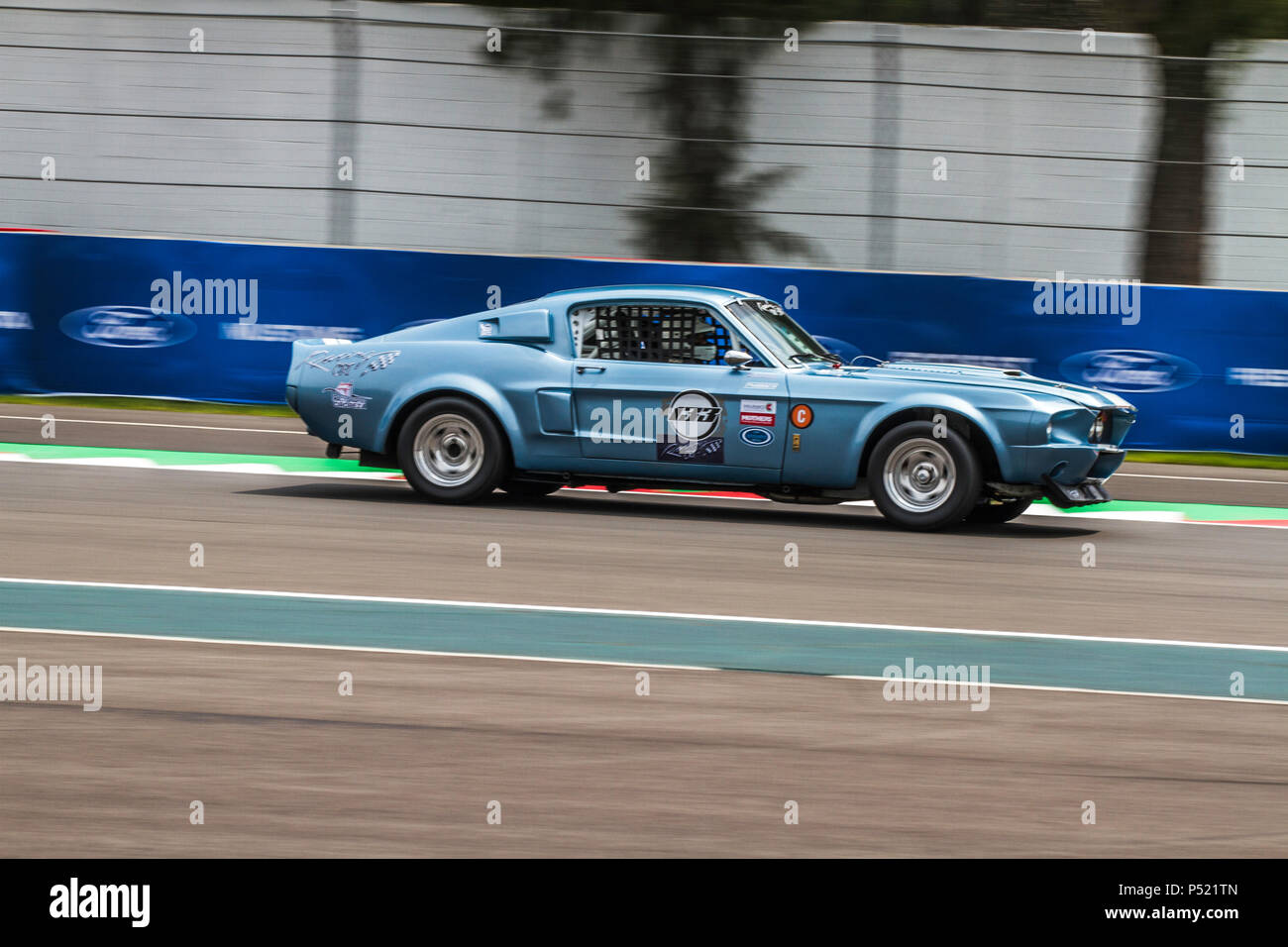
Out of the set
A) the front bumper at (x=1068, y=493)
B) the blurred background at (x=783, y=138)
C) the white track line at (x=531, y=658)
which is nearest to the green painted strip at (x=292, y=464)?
the front bumper at (x=1068, y=493)

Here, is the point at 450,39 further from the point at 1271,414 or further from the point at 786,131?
the point at 1271,414

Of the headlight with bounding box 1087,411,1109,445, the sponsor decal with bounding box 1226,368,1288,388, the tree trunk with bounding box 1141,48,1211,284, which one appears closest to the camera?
the headlight with bounding box 1087,411,1109,445

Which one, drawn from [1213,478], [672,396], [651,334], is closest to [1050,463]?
[672,396]

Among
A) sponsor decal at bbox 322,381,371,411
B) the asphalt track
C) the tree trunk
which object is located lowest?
the asphalt track

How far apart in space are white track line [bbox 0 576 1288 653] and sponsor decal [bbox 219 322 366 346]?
8229mm

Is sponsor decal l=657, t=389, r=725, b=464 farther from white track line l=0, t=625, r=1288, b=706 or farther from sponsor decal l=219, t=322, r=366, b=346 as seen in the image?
sponsor decal l=219, t=322, r=366, b=346

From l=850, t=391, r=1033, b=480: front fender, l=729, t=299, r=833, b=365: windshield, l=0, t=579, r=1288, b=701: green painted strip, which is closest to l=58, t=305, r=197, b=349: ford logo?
l=729, t=299, r=833, b=365: windshield

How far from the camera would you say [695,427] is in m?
10.1

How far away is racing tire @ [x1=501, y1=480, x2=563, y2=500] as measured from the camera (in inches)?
440

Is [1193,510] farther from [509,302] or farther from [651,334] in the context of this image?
[509,302]

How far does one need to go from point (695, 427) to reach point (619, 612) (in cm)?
271

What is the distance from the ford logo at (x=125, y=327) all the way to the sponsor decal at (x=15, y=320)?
30 centimetres

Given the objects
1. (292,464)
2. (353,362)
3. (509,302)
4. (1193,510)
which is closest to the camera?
(353,362)

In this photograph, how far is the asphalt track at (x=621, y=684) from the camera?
462 cm
